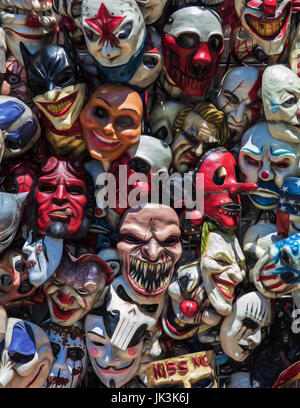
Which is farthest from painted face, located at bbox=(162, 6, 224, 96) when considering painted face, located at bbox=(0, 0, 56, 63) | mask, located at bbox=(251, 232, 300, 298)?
mask, located at bbox=(251, 232, 300, 298)

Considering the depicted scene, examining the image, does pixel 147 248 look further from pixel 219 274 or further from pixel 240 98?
pixel 240 98

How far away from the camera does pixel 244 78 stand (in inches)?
63.1

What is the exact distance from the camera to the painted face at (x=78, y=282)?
1.56m

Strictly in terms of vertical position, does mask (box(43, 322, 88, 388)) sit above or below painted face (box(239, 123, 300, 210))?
below

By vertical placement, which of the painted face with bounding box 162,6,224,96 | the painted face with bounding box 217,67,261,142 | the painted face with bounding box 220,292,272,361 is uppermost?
the painted face with bounding box 162,6,224,96

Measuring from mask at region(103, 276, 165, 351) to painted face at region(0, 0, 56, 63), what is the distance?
61 centimetres

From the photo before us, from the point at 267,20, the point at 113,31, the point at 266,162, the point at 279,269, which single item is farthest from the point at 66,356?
the point at 267,20

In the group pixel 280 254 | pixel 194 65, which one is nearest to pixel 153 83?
pixel 194 65

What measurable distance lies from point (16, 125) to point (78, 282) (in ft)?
1.30

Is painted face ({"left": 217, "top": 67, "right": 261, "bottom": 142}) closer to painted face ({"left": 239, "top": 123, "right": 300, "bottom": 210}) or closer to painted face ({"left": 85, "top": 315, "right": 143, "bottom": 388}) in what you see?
painted face ({"left": 239, "top": 123, "right": 300, "bottom": 210})

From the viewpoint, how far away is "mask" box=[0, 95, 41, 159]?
1522 mm

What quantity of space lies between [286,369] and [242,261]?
0.28 metres

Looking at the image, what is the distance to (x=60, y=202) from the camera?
1.54 m

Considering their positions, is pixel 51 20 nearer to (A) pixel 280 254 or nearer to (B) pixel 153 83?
(B) pixel 153 83
